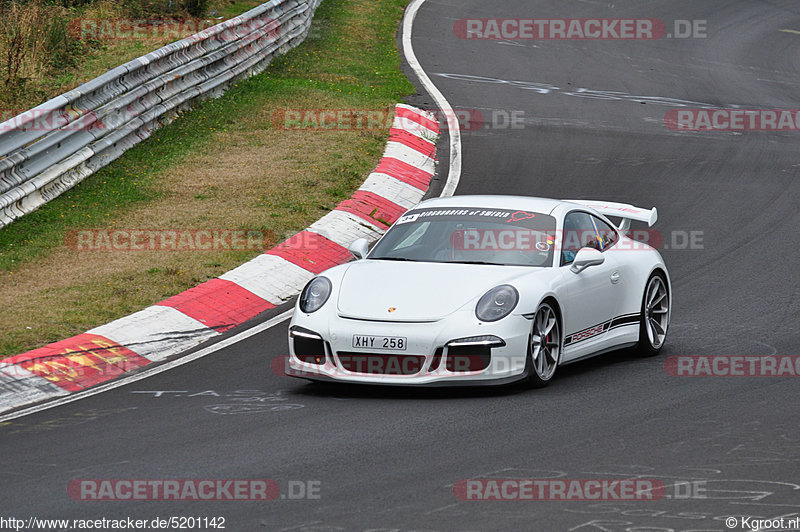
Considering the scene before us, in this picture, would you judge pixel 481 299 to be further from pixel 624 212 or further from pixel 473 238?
pixel 624 212

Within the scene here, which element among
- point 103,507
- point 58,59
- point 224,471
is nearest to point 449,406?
point 224,471

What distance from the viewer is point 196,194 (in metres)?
13.5

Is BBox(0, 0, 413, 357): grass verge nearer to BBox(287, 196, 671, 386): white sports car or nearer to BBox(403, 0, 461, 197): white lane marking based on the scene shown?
BBox(403, 0, 461, 197): white lane marking

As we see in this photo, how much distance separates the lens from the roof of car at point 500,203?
9.14 meters

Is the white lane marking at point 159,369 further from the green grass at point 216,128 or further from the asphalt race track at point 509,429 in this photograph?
the green grass at point 216,128

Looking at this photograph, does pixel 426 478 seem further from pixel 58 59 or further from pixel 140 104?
pixel 58 59

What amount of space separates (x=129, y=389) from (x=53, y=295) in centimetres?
237

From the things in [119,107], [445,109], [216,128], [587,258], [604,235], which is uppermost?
[445,109]

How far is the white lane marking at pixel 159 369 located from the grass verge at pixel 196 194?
0.93 meters

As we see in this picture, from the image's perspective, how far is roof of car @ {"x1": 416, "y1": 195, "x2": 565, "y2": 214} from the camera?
360 inches

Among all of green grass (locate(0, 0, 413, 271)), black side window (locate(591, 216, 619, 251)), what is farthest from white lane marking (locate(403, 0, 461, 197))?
black side window (locate(591, 216, 619, 251))

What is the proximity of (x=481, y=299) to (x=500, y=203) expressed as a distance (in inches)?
59.2

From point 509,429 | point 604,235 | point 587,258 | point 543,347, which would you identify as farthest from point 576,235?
point 509,429

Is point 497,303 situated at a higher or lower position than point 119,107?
lower
